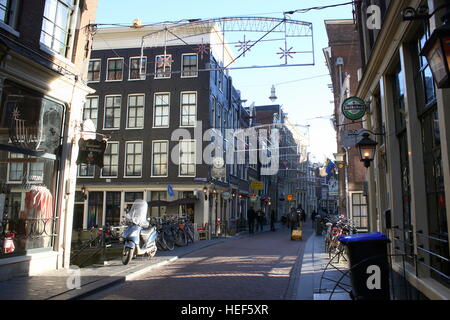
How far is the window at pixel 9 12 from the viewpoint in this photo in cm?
791

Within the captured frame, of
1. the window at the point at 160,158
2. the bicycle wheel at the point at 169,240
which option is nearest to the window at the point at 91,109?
the window at the point at 160,158

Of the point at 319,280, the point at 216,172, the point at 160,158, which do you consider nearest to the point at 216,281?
the point at 319,280

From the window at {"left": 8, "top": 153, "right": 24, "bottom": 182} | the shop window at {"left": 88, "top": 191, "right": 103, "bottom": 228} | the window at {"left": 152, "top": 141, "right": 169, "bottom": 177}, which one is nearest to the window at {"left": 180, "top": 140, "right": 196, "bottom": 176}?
the window at {"left": 152, "top": 141, "right": 169, "bottom": 177}

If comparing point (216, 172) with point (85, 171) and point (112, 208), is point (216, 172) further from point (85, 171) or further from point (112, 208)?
point (85, 171)

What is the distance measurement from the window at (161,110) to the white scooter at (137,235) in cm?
1405

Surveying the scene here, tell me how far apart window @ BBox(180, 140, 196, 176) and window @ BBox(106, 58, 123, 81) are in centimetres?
678

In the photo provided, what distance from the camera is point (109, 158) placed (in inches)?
988

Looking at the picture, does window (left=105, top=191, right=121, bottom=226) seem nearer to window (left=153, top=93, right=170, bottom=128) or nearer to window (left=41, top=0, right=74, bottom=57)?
window (left=153, top=93, right=170, bottom=128)

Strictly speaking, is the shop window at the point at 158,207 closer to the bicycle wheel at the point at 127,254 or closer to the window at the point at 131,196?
the window at the point at 131,196

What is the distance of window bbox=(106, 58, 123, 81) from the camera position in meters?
25.8
